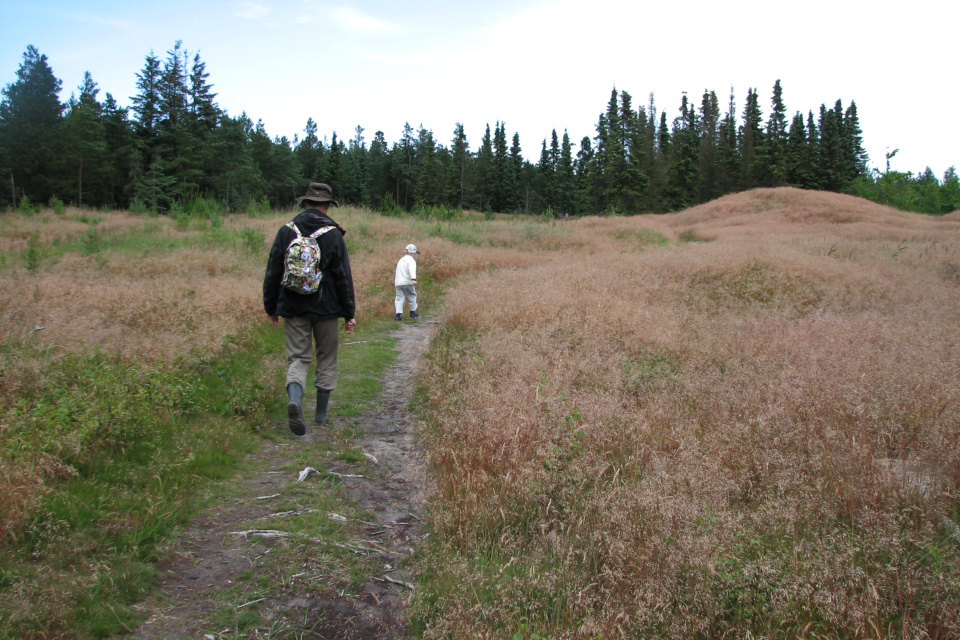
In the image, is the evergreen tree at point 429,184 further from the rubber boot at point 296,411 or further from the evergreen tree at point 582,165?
the rubber boot at point 296,411

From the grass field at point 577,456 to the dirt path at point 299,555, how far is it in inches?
7.3

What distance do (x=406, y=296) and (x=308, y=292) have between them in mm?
6990

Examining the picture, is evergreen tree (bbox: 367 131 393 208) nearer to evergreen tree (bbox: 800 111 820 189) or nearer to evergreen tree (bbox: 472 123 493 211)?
evergreen tree (bbox: 472 123 493 211)

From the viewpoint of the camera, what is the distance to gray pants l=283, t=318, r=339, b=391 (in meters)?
4.97

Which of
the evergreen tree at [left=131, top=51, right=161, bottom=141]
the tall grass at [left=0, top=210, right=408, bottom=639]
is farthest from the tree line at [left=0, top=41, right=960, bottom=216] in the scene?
the tall grass at [left=0, top=210, right=408, bottom=639]

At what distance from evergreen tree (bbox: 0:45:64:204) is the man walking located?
5062 cm

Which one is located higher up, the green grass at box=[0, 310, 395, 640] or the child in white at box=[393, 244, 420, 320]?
the child in white at box=[393, 244, 420, 320]

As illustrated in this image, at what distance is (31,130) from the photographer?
42719 millimetres

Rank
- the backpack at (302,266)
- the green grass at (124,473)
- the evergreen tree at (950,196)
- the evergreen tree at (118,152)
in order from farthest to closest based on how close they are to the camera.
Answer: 1. the evergreen tree at (950,196)
2. the evergreen tree at (118,152)
3. the backpack at (302,266)
4. the green grass at (124,473)

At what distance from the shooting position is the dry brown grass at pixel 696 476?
2.21m

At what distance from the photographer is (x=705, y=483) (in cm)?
308

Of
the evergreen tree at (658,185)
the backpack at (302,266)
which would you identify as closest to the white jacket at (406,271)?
the backpack at (302,266)

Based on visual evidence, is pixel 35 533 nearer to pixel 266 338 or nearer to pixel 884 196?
pixel 266 338

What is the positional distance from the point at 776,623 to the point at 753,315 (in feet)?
24.0
